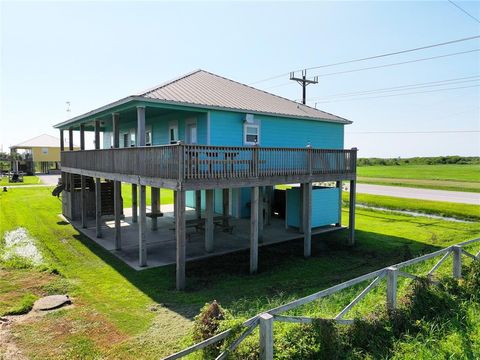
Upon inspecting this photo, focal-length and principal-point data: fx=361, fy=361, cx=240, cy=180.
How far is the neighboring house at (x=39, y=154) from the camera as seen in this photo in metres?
52.4

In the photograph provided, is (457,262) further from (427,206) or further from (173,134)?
(427,206)

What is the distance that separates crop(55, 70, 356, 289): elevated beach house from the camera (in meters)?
10.2

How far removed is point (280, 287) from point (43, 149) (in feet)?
178

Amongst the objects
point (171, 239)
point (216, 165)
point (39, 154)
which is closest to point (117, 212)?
point (171, 239)

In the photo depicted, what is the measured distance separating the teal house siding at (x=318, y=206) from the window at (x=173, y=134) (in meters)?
5.63

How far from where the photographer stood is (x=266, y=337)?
4621 millimetres

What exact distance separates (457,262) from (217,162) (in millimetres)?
6331

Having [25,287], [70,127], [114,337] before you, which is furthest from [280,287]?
[70,127]

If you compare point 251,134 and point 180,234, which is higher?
point 251,134

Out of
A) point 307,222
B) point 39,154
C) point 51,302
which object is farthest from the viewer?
point 39,154

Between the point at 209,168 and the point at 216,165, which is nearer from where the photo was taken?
the point at 209,168

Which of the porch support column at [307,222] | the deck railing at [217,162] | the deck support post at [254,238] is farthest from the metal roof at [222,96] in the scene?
the porch support column at [307,222]

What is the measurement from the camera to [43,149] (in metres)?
53.8

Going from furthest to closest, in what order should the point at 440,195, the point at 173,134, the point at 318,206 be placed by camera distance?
1. the point at 440,195
2. the point at 318,206
3. the point at 173,134
